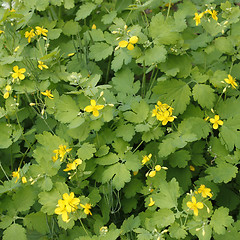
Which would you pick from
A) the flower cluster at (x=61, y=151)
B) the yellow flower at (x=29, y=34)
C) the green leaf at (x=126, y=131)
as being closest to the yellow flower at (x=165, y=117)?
the green leaf at (x=126, y=131)

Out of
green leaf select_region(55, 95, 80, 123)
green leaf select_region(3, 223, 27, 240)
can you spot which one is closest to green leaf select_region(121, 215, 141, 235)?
green leaf select_region(3, 223, 27, 240)

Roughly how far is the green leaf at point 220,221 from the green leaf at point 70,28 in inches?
63.5

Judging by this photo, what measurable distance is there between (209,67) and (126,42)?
0.74 meters

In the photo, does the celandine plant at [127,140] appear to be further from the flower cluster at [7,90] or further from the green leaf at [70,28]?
the green leaf at [70,28]

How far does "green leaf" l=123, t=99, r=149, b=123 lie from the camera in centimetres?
195

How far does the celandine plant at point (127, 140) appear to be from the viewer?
1.78 meters

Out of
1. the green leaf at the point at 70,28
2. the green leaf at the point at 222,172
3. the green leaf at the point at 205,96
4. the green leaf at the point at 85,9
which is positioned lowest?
the green leaf at the point at 222,172

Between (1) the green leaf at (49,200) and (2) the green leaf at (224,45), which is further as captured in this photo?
(2) the green leaf at (224,45)

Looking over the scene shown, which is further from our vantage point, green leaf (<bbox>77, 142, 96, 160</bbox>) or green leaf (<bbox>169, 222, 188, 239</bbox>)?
green leaf (<bbox>77, 142, 96, 160</bbox>)

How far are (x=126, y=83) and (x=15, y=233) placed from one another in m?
1.11

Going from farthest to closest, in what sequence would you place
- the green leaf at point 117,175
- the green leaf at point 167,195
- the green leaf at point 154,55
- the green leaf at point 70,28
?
the green leaf at point 70,28 < the green leaf at point 154,55 < the green leaf at point 117,175 < the green leaf at point 167,195

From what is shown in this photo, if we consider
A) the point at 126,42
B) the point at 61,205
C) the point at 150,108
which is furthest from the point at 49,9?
the point at 61,205

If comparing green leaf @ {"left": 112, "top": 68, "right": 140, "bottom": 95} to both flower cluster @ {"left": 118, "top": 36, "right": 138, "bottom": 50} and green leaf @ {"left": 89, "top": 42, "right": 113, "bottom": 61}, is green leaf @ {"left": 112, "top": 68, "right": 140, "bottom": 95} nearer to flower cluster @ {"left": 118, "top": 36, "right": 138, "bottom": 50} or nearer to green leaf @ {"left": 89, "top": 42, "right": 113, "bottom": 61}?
green leaf @ {"left": 89, "top": 42, "right": 113, "bottom": 61}

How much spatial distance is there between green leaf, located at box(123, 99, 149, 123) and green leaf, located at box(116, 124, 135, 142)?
0.05 m
